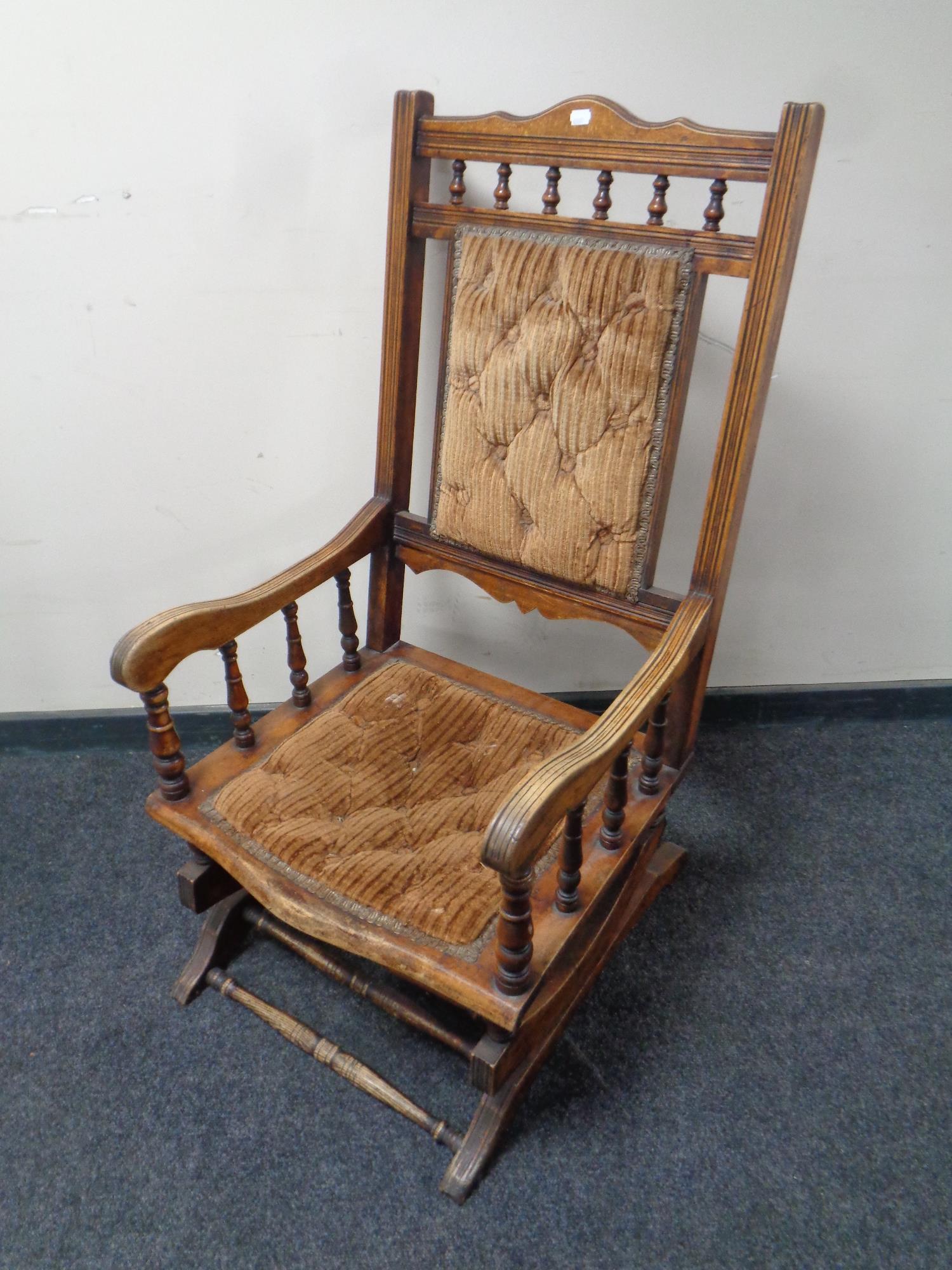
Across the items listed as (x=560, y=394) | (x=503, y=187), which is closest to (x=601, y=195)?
(x=503, y=187)

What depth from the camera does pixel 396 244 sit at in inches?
55.7

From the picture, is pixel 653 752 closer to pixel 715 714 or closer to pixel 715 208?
pixel 715 208

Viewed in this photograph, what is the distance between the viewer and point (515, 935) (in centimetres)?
103

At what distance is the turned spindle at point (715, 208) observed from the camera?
1135 mm

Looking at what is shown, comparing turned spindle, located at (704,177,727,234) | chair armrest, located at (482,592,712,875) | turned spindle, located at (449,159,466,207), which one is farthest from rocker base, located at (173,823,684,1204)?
turned spindle, located at (449,159,466,207)

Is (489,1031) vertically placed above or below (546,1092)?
above

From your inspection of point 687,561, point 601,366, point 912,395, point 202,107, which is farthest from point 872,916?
point 202,107

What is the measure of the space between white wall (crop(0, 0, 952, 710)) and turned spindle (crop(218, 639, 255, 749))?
55 cm

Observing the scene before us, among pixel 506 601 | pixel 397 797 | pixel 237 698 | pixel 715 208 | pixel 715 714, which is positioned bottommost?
pixel 715 714

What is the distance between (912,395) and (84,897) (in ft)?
6.29

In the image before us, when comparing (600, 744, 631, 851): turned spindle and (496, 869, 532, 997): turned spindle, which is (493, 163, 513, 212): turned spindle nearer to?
(600, 744, 631, 851): turned spindle

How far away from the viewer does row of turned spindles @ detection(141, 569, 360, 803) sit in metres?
1.25

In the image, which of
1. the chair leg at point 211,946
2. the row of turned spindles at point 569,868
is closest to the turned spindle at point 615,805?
the row of turned spindles at point 569,868

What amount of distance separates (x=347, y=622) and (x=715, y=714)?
3.47 ft
